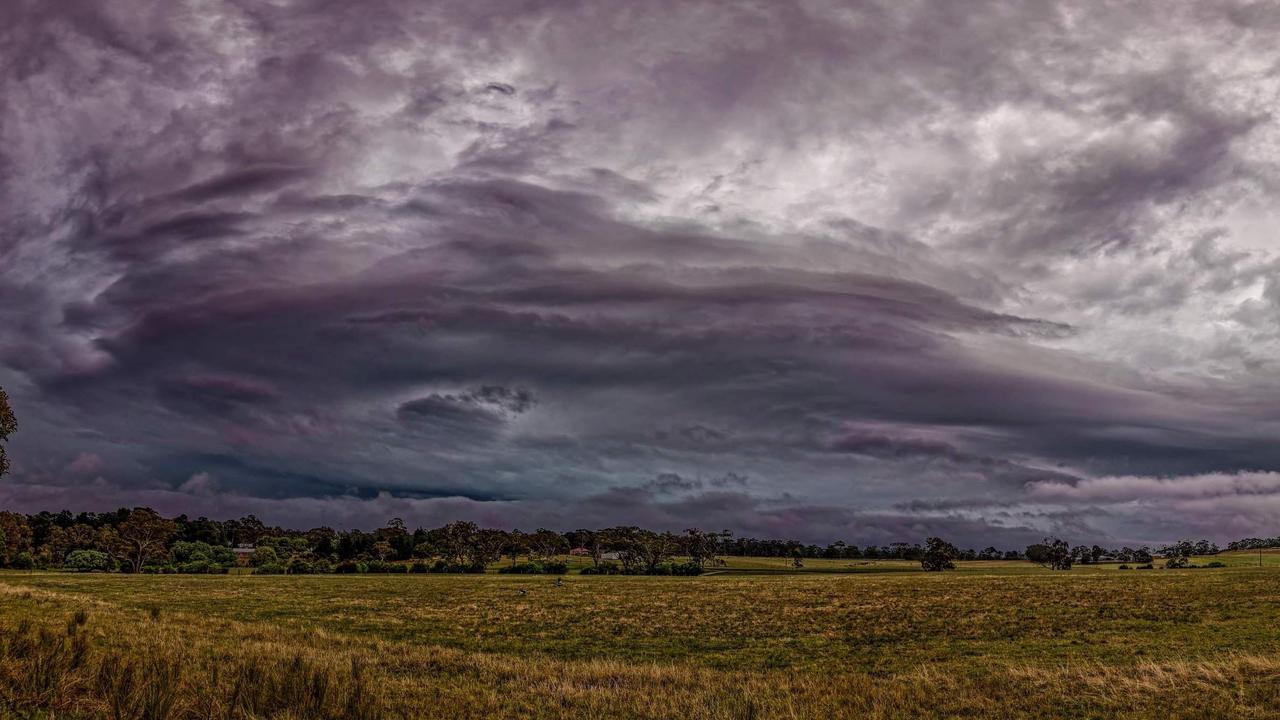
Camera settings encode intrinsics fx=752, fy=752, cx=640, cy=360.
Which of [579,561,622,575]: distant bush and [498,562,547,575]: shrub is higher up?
[498,562,547,575]: shrub

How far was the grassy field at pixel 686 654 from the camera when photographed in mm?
16328

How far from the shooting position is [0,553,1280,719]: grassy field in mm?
16328

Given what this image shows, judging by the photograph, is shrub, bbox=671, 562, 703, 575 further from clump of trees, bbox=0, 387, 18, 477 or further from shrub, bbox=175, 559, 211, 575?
clump of trees, bbox=0, 387, 18, 477

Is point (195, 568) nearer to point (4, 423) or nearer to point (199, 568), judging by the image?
point (199, 568)

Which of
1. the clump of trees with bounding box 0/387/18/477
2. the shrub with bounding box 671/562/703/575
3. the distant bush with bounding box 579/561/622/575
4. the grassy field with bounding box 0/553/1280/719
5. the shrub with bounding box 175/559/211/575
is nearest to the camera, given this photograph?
the grassy field with bounding box 0/553/1280/719

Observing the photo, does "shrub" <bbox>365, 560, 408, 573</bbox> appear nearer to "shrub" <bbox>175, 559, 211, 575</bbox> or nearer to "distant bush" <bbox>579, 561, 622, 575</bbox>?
"shrub" <bbox>175, 559, 211, 575</bbox>

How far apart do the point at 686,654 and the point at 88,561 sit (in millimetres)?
147017

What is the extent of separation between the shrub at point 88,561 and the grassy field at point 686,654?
101503mm

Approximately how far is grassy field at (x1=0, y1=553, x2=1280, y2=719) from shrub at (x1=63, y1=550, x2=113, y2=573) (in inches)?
3996

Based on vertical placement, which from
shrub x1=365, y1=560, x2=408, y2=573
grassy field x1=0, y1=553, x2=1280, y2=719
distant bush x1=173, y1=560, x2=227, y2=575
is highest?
grassy field x1=0, y1=553, x2=1280, y2=719

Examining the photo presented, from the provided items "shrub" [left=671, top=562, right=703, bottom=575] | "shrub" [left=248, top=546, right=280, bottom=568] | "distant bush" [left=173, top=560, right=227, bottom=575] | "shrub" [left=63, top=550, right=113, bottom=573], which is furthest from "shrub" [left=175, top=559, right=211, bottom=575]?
"shrub" [left=671, top=562, right=703, bottom=575]

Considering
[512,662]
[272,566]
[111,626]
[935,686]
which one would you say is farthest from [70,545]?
[935,686]

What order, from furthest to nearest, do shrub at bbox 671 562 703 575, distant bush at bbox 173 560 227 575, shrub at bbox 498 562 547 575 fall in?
1. shrub at bbox 671 562 703 575
2. shrub at bbox 498 562 547 575
3. distant bush at bbox 173 560 227 575

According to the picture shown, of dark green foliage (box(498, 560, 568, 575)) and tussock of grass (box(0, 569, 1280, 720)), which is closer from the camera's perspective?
tussock of grass (box(0, 569, 1280, 720))
